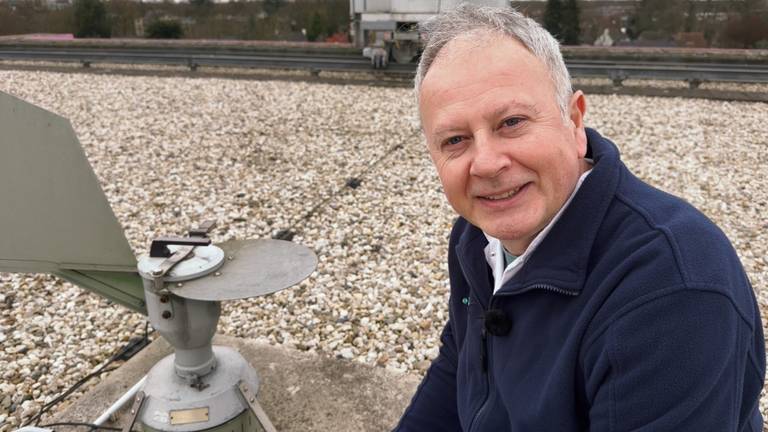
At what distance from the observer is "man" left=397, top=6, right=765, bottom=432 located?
999mm

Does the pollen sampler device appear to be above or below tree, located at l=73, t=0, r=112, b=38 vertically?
below

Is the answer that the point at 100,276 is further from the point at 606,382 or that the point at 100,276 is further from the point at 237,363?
the point at 606,382

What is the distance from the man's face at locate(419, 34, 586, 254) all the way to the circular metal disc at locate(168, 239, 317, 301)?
3.13ft

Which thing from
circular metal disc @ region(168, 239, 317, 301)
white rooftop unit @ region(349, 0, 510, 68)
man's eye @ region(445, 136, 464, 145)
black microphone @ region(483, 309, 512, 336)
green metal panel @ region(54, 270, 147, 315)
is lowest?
green metal panel @ region(54, 270, 147, 315)

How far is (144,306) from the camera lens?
89.1 inches

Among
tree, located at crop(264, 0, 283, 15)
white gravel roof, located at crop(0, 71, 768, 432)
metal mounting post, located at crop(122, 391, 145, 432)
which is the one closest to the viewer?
metal mounting post, located at crop(122, 391, 145, 432)

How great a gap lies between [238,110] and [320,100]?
1.50 metres

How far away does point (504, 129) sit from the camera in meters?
1.25

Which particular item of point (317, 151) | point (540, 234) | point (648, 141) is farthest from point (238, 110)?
point (540, 234)

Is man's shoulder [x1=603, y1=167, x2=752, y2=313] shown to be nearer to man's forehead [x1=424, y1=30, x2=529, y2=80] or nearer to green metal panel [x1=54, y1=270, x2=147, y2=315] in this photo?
man's forehead [x1=424, y1=30, x2=529, y2=80]

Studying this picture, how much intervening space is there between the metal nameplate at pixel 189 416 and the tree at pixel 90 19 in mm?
25382

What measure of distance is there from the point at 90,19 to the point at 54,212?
2513cm

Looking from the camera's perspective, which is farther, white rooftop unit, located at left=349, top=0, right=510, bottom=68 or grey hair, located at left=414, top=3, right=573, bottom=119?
white rooftop unit, located at left=349, top=0, right=510, bottom=68

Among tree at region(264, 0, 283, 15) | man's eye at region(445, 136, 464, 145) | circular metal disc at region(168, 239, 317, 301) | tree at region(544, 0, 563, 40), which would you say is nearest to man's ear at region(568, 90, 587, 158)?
man's eye at region(445, 136, 464, 145)
